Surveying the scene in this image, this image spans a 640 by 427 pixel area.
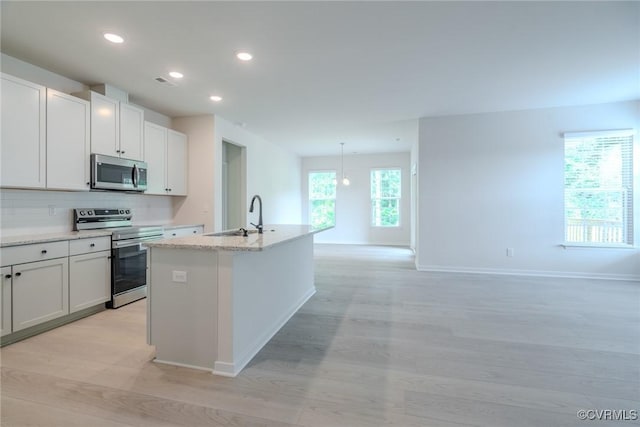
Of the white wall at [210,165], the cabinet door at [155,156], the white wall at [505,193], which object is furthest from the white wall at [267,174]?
the white wall at [505,193]

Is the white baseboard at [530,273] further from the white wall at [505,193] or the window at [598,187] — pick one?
the window at [598,187]

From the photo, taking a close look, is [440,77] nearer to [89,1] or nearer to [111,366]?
[89,1]

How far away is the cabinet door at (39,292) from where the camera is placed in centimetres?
251

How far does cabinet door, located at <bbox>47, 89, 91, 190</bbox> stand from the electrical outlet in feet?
6.59

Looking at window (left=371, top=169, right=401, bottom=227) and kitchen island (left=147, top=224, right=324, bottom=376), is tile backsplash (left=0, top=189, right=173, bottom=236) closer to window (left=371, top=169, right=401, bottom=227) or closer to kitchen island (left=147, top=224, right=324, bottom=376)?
kitchen island (left=147, top=224, right=324, bottom=376)

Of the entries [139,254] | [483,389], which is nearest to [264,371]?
[483,389]

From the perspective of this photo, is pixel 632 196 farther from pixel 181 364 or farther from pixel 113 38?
pixel 113 38

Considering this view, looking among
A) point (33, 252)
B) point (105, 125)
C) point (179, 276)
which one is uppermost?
point (105, 125)

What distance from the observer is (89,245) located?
10.3 ft

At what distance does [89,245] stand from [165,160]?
1.81 metres

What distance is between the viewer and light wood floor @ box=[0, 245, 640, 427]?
1646 millimetres

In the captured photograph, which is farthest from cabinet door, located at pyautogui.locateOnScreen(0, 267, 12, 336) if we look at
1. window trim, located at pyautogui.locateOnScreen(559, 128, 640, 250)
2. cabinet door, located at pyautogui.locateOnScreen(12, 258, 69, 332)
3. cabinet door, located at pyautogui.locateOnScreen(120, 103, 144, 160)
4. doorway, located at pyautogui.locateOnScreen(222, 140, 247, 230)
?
window trim, located at pyautogui.locateOnScreen(559, 128, 640, 250)

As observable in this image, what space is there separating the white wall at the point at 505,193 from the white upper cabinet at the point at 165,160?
4.18 m

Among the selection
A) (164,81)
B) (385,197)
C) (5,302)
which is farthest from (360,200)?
(5,302)
